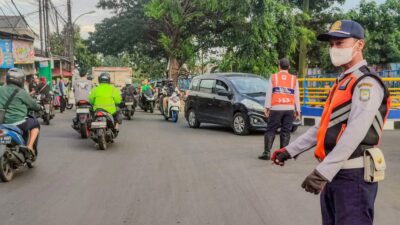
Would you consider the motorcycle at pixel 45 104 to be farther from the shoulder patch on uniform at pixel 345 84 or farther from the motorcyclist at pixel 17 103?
the shoulder patch on uniform at pixel 345 84

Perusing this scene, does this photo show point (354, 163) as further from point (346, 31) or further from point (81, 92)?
point (81, 92)

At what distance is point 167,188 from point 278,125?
10.2ft

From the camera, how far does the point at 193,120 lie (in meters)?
16.0

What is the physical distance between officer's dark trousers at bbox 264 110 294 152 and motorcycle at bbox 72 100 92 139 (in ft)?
15.9

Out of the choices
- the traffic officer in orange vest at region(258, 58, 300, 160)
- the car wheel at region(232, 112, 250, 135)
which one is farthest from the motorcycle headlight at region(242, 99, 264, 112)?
the traffic officer in orange vest at region(258, 58, 300, 160)

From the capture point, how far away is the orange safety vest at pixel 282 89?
30.3ft

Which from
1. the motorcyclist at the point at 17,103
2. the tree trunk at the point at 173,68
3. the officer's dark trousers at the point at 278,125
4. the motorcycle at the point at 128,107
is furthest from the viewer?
the tree trunk at the point at 173,68

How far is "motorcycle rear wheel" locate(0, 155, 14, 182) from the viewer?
7289 millimetres

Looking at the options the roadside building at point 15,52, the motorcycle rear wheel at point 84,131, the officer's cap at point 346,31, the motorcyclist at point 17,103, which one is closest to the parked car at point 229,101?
the motorcycle rear wheel at point 84,131

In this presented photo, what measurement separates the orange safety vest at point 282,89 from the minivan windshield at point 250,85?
4501 mm

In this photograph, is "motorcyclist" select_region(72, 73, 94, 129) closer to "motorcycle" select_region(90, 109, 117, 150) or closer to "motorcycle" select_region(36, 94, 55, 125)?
"motorcycle" select_region(90, 109, 117, 150)

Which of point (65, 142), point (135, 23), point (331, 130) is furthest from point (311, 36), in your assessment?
point (331, 130)

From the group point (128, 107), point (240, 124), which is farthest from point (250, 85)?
point (128, 107)

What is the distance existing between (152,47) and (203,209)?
38.7m
